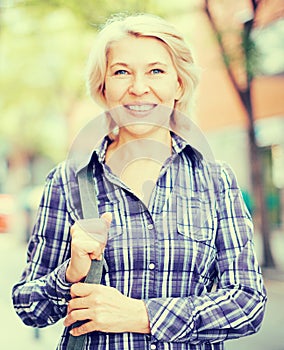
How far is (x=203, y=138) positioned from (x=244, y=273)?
195 mm

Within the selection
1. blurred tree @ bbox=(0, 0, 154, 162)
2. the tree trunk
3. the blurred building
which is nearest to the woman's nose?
blurred tree @ bbox=(0, 0, 154, 162)

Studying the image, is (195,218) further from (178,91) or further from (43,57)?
(43,57)

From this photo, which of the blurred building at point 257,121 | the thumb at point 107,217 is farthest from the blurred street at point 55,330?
the thumb at point 107,217

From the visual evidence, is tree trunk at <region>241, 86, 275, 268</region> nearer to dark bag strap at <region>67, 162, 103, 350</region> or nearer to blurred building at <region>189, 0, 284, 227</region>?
blurred building at <region>189, 0, 284, 227</region>

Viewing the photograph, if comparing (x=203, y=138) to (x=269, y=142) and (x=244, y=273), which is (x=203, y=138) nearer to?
(x=244, y=273)

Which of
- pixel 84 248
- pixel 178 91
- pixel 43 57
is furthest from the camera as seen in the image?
pixel 43 57

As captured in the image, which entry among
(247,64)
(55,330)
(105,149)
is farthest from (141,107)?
(247,64)

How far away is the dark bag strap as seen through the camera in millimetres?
760

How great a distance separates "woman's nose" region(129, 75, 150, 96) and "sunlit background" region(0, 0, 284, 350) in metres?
0.22

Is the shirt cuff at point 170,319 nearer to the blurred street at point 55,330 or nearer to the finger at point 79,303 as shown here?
the finger at point 79,303

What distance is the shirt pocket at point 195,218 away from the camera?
82 centimetres

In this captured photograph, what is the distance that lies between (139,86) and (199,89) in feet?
0.74

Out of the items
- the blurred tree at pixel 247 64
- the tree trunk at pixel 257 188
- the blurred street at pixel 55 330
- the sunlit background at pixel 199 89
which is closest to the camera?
the blurred street at pixel 55 330

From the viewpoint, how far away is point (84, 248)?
740mm
